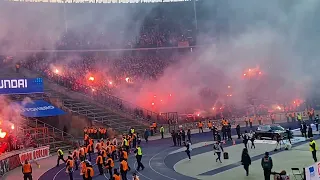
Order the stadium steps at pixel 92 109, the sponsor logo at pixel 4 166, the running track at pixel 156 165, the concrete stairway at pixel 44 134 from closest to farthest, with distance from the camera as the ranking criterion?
the running track at pixel 156 165, the sponsor logo at pixel 4 166, the concrete stairway at pixel 44 134, the stadium steps at pixel 92 109

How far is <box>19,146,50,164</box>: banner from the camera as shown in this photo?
2166cm

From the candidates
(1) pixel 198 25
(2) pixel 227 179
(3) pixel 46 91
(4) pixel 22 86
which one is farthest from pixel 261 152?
(1) pixel 198 25

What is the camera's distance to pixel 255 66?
4419 cm

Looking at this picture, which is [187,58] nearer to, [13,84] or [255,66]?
[255,66]

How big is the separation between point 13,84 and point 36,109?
2260 millimetres

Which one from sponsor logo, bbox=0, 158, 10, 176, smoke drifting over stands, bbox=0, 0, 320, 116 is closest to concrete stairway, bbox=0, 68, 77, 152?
sponsor logo, bbox=0, 158, 10, 176

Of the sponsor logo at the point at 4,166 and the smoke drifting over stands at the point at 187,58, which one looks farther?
the smoke drifting over stands at the point at 187,58

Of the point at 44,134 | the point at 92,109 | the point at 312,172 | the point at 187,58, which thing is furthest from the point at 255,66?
the point at 312,172

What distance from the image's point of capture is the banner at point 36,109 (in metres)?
26.0

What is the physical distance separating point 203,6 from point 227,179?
4440 cm

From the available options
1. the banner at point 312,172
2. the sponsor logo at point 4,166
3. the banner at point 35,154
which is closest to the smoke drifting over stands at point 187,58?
the banner at point 35,154

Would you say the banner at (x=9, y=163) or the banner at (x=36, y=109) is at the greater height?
the banner at (x=36, y=109)

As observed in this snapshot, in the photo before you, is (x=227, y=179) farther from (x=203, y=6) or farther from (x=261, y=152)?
(x=203, y=6)

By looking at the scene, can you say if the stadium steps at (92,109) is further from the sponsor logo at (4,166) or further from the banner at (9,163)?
the sponsor logo at (4,166)
